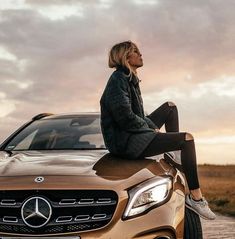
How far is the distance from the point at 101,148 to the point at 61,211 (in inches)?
68.1

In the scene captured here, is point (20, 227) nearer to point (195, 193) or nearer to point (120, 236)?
point (120, 236)

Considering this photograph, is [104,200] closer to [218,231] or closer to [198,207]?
[198,207]

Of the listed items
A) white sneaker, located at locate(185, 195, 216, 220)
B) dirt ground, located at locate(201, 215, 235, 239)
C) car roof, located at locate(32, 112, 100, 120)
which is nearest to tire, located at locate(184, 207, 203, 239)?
white sneaker, located at locate(185, 195, 216, 220)

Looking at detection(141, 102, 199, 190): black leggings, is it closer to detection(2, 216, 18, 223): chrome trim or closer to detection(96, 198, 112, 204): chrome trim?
detection(96, 198, 112, 204): chrome trim

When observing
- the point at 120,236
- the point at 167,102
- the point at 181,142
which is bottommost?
the point at 120,236

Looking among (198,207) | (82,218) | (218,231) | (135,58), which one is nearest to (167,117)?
(135,58)

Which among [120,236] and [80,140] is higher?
Answer: [80,140]

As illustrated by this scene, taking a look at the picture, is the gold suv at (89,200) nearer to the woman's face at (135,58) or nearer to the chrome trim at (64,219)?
the chrome trim at (64,219)

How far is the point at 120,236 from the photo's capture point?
479 cm

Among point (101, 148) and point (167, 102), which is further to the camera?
point (167, 102)

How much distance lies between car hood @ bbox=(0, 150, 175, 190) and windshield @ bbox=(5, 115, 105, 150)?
1.91 feet

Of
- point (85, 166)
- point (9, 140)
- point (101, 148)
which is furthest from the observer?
point (9, 140)

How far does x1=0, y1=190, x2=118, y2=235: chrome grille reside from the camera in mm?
4820

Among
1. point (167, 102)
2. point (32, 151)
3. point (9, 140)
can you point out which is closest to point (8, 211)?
point (32, 151)
